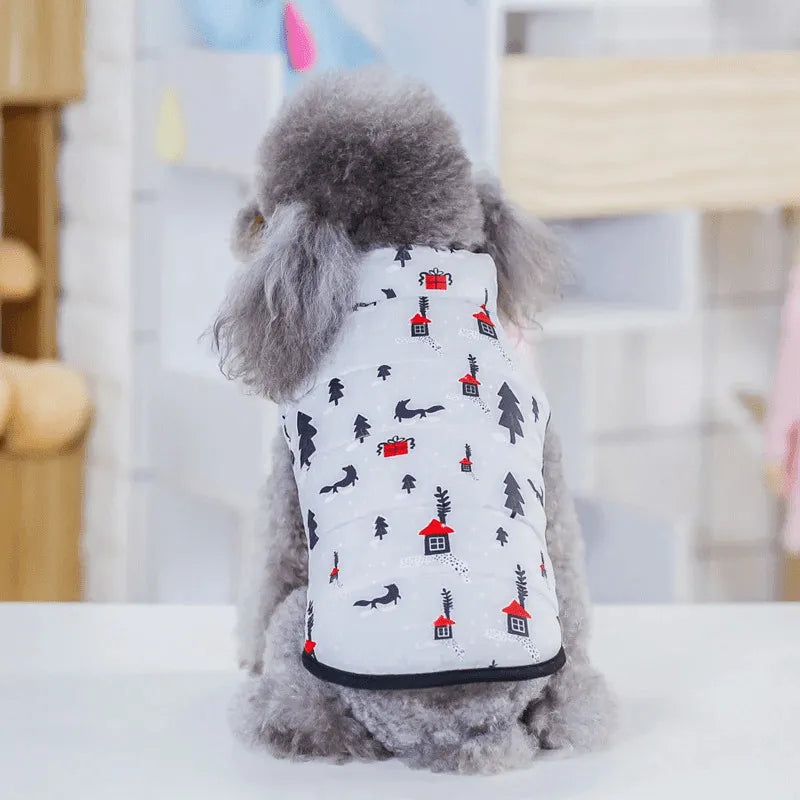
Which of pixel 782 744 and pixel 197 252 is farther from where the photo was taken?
pixel 197 252

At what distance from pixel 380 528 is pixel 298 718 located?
0.38 feet

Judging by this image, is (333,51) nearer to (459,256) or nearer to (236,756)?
(459,256)

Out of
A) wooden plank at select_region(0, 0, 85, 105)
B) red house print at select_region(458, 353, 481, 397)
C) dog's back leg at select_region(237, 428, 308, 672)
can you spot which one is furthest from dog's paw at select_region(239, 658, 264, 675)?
wooden plank at select_region(0, 0, 85, 105)

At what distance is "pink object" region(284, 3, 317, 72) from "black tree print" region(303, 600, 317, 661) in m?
0.96

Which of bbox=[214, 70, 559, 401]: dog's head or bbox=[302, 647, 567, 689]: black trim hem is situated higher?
bbox=[214, 70, 559, 401]: dog's head

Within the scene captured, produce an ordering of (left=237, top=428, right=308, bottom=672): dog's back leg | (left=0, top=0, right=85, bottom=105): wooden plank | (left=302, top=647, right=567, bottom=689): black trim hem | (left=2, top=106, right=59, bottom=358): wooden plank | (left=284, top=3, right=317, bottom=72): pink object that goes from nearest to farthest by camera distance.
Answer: (left=302, top=647, right=567, bottom=689): black trim hem
(left=237, top=428, right=308, bottom=672): dog's back leg
(left=284, top=3, right=317, bottom=72): pink object
(left=0, top=0, right=85, bottom=105): wooden plank
(left=2, top=106, right=59, bottom=358): wooden plank

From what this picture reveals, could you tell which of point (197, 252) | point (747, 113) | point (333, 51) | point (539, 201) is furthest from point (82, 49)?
point (747, 113)

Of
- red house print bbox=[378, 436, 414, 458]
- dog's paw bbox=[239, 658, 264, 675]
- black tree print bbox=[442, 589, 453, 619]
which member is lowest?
dog's paw bbox=[239, 658, 264, 675]

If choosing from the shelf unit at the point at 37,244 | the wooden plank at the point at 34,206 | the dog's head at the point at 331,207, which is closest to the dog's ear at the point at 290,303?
the dog's head at the point at 331,207

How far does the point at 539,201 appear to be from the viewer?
1355mm

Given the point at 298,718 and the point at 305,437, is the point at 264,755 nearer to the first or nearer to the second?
the point at 298,718

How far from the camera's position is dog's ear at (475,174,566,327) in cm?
76

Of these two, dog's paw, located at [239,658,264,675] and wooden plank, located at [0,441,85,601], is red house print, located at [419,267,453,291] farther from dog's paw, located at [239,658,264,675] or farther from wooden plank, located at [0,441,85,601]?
wooden plank, located at [0,441,85,601]

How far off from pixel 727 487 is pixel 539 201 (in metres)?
0.97
